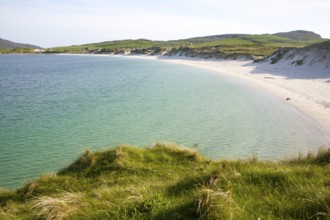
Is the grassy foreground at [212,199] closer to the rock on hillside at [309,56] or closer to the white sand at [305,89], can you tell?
the white sand at [305,89]

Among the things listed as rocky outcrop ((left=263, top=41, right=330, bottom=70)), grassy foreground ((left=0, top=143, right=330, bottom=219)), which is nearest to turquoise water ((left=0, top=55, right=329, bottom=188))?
grassy foreground ((left=0, top=143, right=330, bottom=219))

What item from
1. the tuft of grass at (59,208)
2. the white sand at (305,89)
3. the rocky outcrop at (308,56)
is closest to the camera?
the tuft of grass at (59,208)

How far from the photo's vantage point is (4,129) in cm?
2850

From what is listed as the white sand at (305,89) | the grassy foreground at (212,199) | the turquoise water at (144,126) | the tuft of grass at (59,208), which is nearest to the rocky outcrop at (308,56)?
the white sand at (305,89)

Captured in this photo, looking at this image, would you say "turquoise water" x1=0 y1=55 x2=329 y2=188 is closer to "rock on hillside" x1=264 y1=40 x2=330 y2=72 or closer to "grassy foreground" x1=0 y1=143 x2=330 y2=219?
"grassy foreground" x1=0 y1=143 x2=330 y2=219

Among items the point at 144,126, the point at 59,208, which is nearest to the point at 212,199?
the point at 59,208

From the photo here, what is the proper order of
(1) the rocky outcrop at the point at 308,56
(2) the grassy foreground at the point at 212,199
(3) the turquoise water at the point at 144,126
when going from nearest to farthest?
1. (2) the grassy foreground at the point at 212,199
2. (3) the turquoise water at the point at 144,126
3. (1) the rocky outcrop at the point at 308,56

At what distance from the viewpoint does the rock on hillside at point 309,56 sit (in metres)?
63.9

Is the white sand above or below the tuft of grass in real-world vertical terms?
below

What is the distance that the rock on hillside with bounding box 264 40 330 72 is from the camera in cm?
6386

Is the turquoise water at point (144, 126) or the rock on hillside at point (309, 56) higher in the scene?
the rock on hillside at point (309, 56)

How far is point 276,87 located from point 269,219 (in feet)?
160

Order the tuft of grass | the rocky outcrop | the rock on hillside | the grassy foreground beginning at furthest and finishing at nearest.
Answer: the rocky outcrop → the rock on hillside → the tuft of grass → the grassy foreground

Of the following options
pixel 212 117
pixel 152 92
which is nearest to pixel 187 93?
pixel 152 92
